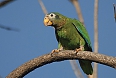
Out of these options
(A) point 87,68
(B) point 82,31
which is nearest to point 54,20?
(B) point 82,31

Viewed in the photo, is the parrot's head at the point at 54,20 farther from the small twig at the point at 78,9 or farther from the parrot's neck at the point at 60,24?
the small twig at the point at 78,9

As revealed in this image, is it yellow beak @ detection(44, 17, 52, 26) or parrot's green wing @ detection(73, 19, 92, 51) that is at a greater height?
yellow beak @ detection(44, 17, 52, 26)

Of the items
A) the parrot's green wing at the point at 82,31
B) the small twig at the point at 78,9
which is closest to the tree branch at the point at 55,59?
the parrot's green wing at the point at 82,31

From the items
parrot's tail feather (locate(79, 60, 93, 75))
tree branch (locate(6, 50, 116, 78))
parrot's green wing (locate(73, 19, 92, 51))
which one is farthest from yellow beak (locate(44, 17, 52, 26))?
tree branch (locate(6, 50, 116, 78))

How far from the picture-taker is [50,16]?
14.0 ft

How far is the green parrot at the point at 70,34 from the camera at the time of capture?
4188mm

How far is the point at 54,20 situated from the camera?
428 centimetres

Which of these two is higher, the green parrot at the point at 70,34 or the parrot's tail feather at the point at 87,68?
the green parrot at the point at 70,34

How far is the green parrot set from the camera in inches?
165

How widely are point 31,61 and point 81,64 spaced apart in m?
1.53

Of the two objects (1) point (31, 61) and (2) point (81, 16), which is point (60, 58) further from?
(2) point (81, 16)

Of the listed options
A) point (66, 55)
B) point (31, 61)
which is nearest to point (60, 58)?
point (66, 55)

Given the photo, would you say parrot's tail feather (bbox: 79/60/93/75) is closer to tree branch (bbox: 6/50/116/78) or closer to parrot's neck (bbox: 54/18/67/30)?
parrot's neck (bbox: 54/18/67/30)

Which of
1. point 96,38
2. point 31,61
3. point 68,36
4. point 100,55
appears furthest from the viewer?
point 68,36
